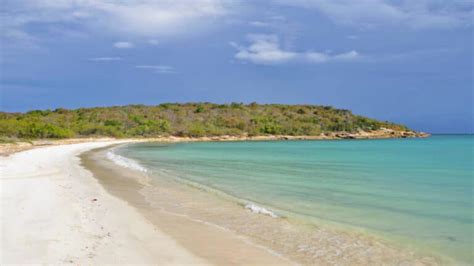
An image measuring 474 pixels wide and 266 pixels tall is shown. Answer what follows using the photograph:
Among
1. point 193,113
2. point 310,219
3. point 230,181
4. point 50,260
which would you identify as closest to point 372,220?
point 310,219

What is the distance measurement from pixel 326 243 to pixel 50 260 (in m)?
4.83

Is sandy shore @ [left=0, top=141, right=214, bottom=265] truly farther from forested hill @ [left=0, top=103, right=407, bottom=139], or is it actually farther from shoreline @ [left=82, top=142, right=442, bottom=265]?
forested hill @ [left=0, top=103, right=407, bottom=139]

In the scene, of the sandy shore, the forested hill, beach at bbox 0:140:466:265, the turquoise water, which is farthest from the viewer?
the forested hill

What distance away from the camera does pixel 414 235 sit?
9.16 m

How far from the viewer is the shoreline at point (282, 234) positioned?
758 centimetres

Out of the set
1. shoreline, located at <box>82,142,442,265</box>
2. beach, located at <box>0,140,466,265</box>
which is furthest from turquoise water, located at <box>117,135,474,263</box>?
beach, located at <box>0,140,466,265</box>

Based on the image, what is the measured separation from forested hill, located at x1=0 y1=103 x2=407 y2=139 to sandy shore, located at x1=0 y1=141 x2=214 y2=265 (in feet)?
214

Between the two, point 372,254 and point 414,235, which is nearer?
point 372,254

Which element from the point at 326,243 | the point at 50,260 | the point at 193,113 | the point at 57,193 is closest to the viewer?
the point at 50,260

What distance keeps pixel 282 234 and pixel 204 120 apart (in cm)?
10934

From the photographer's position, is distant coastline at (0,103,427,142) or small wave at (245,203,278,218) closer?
small wave at (245,203,278,218)

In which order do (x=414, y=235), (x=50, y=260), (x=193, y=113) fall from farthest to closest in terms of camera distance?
(x=193, y=113) < (x=414, y=235) < (x=50, y=260)

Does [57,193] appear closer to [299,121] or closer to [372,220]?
[372,220]

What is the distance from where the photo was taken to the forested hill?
9631 centimetres
